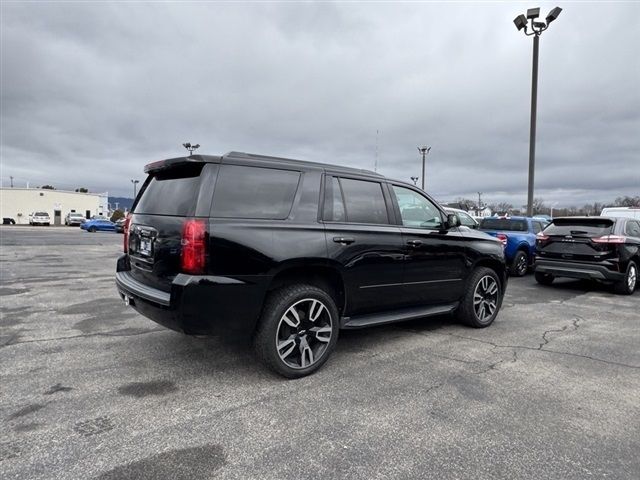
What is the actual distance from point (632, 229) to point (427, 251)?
7.11m

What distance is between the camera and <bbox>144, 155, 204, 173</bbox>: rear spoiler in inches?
139

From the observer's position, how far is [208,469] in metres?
2.45

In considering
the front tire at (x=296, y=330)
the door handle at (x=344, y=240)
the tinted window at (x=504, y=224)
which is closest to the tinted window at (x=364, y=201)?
the door handle at (x=344, y=240)

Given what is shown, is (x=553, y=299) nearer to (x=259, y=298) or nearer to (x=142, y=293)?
(x=259, y=298)

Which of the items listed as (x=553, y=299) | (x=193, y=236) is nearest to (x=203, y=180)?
(x=193, y=236)

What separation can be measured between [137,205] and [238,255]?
159cm

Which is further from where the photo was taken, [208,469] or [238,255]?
[238,255]

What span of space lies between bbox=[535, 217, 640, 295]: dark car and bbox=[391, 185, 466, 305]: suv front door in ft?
16.3

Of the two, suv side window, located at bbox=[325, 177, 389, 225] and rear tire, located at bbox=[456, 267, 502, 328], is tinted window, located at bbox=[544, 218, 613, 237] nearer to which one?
rear tire, located at bbox=[456, 267, 502, 328]

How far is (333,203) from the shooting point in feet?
13.8

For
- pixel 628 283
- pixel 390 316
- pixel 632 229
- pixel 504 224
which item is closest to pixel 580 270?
pixel 628 283

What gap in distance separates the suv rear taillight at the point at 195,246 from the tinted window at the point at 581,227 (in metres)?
8.53

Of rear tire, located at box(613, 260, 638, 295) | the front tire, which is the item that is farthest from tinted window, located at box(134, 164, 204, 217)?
rear tire, located at box(613, 260, 638, 295)

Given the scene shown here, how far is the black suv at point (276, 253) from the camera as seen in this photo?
3.36 metres
